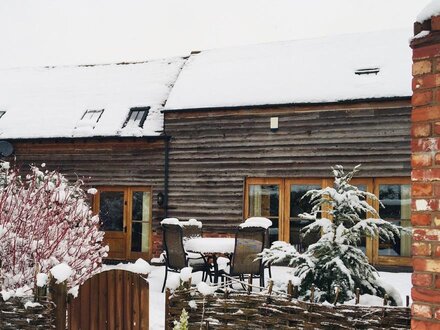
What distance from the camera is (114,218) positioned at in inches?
550

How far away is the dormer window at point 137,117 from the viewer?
14.0 meters

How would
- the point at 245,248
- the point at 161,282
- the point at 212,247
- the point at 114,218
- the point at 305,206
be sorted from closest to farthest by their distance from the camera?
1. the point at 245,248
2. the point at 212,247
3. the point at 161,282
4. the point at 305,206
5. the point at 114,218

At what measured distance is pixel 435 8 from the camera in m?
2.65

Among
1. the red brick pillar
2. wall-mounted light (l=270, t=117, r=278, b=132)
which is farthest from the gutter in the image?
the red brick pillar

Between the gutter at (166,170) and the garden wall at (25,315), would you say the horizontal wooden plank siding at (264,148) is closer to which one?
the gutter at (166,170)

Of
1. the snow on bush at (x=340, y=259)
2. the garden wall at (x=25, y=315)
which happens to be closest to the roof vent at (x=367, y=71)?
the snow on bush at (x=340, y=259)

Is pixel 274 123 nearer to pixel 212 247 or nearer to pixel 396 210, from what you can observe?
pixel 396 210

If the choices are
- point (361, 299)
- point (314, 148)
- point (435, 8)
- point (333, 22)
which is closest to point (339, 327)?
point (361, 299)

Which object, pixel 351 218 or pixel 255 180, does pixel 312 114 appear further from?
pixel 351 218

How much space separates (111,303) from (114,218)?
31.1 ft

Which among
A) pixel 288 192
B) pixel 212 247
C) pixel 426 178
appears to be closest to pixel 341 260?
pixel 426 178

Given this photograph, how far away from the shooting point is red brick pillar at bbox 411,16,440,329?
2596mm

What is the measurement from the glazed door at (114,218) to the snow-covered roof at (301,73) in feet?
9.39

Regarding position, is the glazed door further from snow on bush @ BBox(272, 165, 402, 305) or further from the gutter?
snow on bush @ BBox(272, 165, 402, 305)
